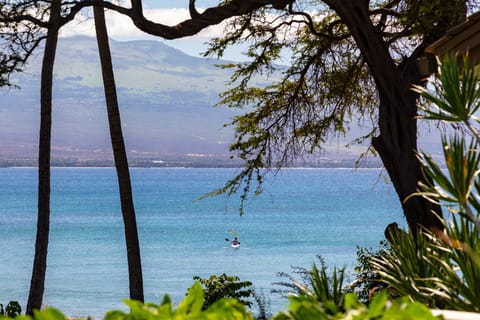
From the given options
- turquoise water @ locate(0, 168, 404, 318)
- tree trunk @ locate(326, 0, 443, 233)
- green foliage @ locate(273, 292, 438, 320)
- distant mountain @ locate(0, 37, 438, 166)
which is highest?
distant mountain @ locate(0, 37, 438, 166)

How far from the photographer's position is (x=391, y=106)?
10.4m

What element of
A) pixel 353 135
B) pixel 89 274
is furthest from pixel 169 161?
pixel 89 274

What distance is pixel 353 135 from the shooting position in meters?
117

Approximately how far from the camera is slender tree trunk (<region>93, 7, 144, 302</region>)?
36.7 ft

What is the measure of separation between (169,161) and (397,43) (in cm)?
12018

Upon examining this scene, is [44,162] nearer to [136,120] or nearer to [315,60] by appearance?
[315,60]

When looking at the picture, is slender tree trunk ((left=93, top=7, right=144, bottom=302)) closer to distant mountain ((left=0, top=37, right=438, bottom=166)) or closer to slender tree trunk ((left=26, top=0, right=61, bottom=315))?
slender tree trunk ((left=26, top=0, right=61, bottom=315))

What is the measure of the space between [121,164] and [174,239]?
47.0m

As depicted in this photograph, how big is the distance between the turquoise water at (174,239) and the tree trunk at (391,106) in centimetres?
920

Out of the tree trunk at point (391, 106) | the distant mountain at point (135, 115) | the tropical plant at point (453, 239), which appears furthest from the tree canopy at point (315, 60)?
the distant mountain at point (135, 115)

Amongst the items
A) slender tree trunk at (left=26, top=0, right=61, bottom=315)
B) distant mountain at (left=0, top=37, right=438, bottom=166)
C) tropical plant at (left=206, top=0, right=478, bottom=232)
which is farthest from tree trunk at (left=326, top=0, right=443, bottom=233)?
distant mountain at (left=0, top=37, right=438, bottom=166)

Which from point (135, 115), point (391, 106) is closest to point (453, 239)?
point (391, 106)

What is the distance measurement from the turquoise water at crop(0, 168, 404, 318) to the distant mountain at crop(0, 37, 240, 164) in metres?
32.5

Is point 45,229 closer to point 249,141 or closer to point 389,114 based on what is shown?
point 249,141
